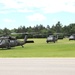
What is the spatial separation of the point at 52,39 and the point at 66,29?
113701 mm

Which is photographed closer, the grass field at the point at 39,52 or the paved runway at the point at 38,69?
the paved runway at the point at 38,69

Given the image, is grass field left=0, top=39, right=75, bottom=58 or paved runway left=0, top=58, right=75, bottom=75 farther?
grass field left=0, top=39, right=75, bottom=58

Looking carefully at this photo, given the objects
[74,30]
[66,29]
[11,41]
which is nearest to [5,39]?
[11,41]

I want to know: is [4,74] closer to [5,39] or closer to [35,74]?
[35,74]

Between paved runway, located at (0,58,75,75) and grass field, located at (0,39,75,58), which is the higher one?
paved runway, located at (0,58,75,75)

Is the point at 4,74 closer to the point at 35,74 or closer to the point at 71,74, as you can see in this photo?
the point at 35,74

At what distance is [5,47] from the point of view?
43.8 m

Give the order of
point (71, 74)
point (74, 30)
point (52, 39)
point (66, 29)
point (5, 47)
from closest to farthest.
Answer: point (71, 74), point (5, 47), point (52, 39), point (74, 30), point (66, 29)

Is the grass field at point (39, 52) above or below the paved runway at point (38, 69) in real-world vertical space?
below

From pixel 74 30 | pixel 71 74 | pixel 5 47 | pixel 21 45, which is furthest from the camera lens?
pixel 74 30

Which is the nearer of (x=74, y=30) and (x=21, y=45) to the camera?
(x=21, y=45)

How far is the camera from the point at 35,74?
12.4m

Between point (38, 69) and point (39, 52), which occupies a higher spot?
point (38, 69)

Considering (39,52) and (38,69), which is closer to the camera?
(38,69)
